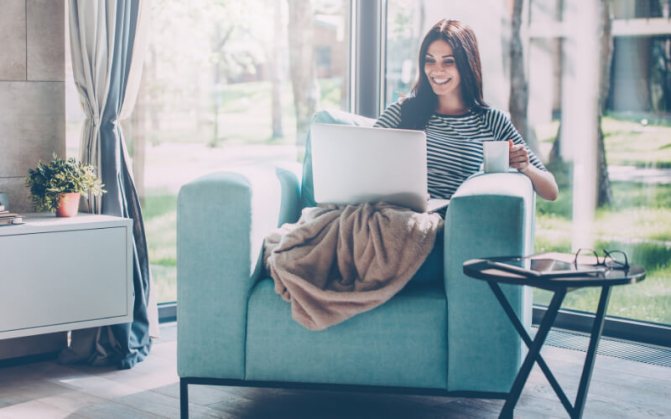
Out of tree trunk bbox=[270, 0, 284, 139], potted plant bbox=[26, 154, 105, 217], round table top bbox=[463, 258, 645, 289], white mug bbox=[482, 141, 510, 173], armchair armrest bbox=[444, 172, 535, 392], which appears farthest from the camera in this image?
tree trunk bbox=[270, 0, 284, 139]

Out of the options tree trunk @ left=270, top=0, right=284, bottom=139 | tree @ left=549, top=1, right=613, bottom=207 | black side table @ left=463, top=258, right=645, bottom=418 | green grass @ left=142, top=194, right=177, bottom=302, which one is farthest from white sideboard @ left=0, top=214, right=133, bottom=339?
tree @ left=549, top=1, right=613, bottom=207

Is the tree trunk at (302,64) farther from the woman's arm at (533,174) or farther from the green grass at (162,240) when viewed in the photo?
the woman's arm at (533,174)

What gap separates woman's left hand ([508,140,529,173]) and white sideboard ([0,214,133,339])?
1.31 meters

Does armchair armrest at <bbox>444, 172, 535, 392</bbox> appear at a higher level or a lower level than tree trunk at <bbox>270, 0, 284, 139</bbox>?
lower

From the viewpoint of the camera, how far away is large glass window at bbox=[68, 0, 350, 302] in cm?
393

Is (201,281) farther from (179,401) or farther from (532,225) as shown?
(532,225)

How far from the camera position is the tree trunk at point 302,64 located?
4.19m

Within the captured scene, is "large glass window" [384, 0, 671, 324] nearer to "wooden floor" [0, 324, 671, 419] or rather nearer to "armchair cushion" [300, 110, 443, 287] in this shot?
"wooden floor" [0, 324, 671, 419]

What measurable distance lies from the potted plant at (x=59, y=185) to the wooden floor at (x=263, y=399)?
0.58 m

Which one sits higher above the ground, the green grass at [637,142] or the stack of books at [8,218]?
the green grass at [637,142]

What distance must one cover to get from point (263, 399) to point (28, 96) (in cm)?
137

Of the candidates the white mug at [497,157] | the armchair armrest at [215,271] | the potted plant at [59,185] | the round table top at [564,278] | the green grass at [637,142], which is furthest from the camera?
the green grass at [637,142]

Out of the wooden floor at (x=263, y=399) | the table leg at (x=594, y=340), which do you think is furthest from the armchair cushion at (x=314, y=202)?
the table leg at (x=594, y=340)

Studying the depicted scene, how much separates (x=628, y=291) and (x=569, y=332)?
290 mm
